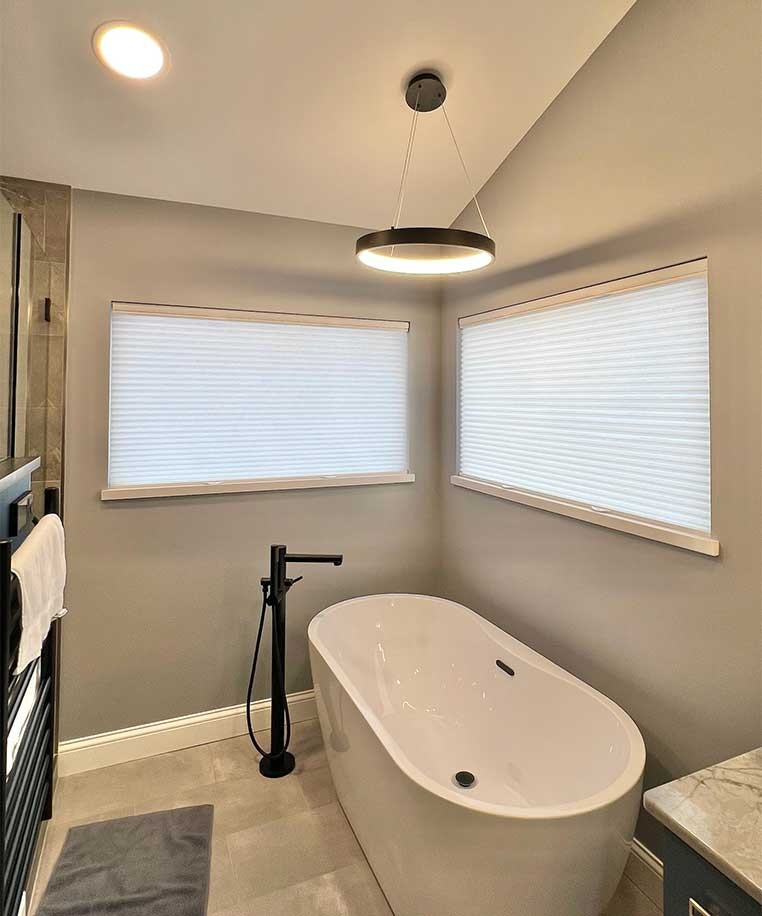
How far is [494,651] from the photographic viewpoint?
2.33 m

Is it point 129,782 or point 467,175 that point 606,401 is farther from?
point 129,782

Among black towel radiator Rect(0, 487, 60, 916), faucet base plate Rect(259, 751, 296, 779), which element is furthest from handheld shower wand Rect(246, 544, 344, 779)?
black towel radiator Rect(0, 487, 60, 916)

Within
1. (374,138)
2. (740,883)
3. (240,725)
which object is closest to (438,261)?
(374,138)

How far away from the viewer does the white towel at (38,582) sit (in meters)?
1.33

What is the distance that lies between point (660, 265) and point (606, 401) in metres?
0.49

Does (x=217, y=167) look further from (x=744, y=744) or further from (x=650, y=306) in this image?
(x=744, y=744)

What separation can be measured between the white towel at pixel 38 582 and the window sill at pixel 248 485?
63cm

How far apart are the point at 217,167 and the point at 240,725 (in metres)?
2.59

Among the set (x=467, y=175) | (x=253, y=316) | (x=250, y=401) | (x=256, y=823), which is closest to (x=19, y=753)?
(x=256, y=823)

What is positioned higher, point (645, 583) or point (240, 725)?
point (645, 583)

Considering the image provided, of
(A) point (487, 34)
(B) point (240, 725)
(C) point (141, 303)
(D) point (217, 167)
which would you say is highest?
(A) point (487, 34)

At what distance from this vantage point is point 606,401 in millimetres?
1984

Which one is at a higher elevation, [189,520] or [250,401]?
[250,401]

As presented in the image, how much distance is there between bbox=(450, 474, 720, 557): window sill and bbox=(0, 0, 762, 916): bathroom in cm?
2
